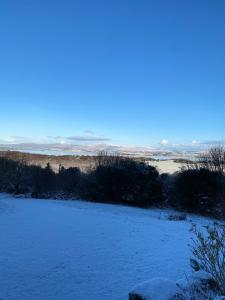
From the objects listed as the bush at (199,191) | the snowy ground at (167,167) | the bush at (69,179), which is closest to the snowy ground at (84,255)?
the bush at (199,191)

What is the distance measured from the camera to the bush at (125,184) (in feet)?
60.3

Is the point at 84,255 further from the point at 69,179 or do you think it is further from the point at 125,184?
the point at 69,179

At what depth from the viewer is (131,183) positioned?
1867 cm

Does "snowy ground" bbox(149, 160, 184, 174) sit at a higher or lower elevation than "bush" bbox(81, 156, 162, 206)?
higher

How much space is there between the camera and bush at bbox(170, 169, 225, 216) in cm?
1698

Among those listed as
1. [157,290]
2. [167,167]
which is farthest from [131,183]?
[157,290]

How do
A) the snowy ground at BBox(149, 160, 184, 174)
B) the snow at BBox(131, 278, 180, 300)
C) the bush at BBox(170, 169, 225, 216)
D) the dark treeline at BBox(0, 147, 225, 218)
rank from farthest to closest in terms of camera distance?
1. the snowy ground at BBox(149, 160, 184, 174)
2. the dark treeline at BBox(0, 147, 225, 218)
3. the bush at BBox(170, 169, 225, 216)
4. the snow at BBox(131, 278, 180, 300)

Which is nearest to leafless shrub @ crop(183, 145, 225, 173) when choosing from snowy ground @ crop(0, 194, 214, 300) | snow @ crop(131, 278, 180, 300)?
snowy ground @ crop(0, 194, 214, 300)

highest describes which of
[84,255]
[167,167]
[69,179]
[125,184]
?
[167,167]

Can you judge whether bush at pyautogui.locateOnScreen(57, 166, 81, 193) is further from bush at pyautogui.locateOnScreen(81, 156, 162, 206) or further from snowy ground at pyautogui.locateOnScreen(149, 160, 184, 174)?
snowy ground at pyautogui.locateOnScreen(149, 160, 184, 174)

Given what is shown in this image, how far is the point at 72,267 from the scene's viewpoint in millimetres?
6668

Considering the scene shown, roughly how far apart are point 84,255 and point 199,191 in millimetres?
11218

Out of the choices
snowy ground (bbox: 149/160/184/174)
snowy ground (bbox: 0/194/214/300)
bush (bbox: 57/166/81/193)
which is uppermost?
snowy ground (bbox: 149/160/184/174)

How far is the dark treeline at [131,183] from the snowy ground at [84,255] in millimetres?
5946
